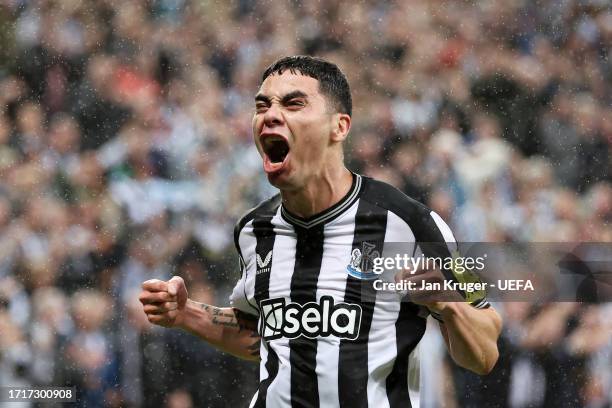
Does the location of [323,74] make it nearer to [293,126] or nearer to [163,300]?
[293,126]

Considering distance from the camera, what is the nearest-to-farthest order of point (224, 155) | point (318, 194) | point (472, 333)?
point (472, 333) < point (318, 194) < point (224, 155)

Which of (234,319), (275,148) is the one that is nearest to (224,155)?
(234,319)

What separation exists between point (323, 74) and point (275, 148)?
0.77 ft

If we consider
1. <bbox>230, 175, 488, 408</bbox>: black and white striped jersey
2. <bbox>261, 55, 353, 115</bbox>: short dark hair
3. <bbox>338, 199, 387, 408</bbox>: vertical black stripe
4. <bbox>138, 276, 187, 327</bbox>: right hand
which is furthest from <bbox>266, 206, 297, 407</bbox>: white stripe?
<bbox>261, 55, 353, 115</bbox>: short dark hair

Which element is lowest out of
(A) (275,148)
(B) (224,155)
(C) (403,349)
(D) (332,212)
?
(C) (403,349)

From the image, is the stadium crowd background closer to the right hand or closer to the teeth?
the right hand

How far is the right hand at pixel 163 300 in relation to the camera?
2250 mm

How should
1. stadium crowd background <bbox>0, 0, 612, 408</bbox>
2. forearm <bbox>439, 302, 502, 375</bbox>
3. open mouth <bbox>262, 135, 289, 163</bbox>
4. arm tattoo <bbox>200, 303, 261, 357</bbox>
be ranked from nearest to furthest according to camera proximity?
forearm <bbox>439, 302, 502, 375</bbox> < open mouth <bbox>262, 135, 289, 163</bbox> < arm tattoo <bbox>200, 303, 261, 357</bbox> < stadium crowd background <bbox>0, 0, 612, 408</bbox>

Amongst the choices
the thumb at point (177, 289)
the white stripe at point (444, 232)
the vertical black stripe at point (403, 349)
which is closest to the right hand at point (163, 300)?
the thumb at point (177, 289)

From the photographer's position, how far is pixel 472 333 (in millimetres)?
2166

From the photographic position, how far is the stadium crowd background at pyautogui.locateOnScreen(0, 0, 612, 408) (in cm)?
403

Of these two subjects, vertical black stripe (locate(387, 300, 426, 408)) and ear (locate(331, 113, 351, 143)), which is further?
ear (locate(331, 113, 351, 143))

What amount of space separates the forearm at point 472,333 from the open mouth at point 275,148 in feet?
2.00

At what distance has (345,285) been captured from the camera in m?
2.30
